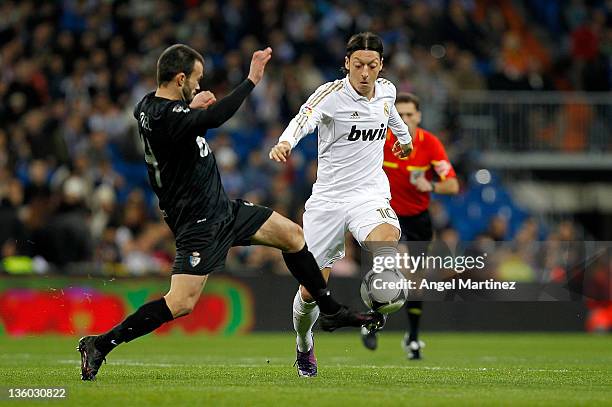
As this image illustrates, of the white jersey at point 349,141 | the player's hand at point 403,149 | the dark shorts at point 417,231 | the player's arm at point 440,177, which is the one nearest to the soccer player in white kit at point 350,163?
the white jersey at point 349,141

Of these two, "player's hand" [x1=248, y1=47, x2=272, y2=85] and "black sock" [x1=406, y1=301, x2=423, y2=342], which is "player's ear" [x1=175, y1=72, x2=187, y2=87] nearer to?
"player's hand" [x1=248, y1=47, x2=272, y2=85]

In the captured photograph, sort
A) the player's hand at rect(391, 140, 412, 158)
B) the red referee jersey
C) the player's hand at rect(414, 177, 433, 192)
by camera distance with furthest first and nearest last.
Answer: the red referee jersey < the player's hand at rect(414, 177, 433, 192) < the player's hand at rect(391, 140, 412, 158)

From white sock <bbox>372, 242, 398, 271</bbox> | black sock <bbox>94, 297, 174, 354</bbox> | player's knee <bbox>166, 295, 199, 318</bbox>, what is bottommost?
black sock <bbox>94, 297, 174, 354</bbox>

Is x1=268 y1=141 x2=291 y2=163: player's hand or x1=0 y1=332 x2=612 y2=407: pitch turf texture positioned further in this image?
x1=268 y1=141 x2=291 y2=163: player's hand

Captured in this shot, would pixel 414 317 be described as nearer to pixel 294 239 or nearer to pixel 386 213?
pixel 386 213

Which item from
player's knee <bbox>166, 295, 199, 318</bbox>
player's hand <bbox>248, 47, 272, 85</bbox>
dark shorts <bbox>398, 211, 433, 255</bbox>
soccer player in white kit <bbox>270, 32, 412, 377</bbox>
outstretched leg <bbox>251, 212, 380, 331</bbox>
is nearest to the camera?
player's hand <bbox>248, 47, 272, 85</bbox>

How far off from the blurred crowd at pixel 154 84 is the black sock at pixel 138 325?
29.0 ft

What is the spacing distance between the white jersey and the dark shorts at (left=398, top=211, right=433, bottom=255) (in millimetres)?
2735

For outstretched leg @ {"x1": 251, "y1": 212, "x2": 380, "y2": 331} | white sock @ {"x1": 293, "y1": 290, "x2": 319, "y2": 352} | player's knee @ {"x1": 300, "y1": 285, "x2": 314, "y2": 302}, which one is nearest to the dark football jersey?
outstretched leg @ {"x1": 251, "y1": 212, "x2": 380, "y2": 331}

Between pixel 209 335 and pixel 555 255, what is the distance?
18.7ft

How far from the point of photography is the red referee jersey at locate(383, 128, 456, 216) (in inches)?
Answer: 514

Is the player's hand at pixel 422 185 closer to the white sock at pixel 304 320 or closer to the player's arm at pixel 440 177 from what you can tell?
the player's arm at pixel 440 177

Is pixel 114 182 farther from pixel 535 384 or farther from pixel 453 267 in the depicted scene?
pixel 535 384

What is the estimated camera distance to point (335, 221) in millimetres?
10336
